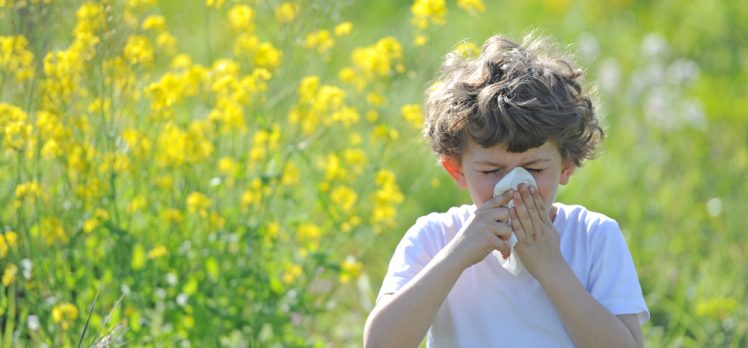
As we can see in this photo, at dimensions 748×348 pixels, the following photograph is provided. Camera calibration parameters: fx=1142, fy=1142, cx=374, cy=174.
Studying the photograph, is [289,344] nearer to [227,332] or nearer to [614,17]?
[227,332]

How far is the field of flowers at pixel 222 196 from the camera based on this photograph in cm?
304

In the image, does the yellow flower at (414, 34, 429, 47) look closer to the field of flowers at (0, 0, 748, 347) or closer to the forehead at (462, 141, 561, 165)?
the field of flowers at (0, 0, 748, 347)

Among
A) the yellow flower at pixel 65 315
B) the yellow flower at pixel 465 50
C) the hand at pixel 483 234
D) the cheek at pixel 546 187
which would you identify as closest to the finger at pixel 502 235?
the hand at pixel 483 234

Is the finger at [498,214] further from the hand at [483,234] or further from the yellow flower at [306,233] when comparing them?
the yellow flower at [306,233]

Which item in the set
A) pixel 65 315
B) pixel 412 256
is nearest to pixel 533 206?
pixel 412 256

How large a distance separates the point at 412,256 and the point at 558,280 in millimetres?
313

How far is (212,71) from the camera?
3.42 metres

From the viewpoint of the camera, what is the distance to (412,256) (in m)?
2.29

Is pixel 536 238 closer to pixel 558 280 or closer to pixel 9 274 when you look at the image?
pixel 558 280

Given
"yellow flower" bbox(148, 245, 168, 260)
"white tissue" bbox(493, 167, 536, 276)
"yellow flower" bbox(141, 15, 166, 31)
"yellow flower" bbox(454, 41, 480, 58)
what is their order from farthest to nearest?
"yellow flower" bbox(141, 15, 166, 31), "yellow flower" bbox(148, 245, 168, 260), "yellow flower" bbox(454, 41, 480, 58), "white tissue" bbox(493, 167, 536, 276)

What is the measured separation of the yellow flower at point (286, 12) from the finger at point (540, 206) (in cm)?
144

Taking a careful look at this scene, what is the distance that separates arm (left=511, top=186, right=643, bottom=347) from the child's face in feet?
0.17

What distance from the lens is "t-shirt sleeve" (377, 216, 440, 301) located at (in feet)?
7.39

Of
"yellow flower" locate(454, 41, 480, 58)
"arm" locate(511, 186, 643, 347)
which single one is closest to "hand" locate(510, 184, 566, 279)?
"arm" locate(511, 186, 643, 347)
